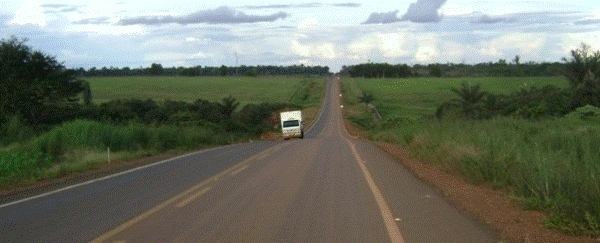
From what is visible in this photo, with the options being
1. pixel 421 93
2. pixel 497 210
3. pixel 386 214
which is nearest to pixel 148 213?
pixel 386 214

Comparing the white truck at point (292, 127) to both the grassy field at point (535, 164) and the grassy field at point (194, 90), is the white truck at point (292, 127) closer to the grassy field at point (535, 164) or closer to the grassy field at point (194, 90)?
the grassy field at point (535, 164)

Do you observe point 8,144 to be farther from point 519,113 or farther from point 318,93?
point 318,93

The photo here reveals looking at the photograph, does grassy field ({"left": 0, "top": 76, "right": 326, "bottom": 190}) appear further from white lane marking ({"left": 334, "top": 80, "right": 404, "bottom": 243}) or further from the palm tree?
the palm tree

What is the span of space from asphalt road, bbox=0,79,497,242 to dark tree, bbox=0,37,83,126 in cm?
4005

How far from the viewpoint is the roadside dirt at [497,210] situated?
1033cm

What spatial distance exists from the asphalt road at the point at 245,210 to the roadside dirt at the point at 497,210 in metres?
0.32

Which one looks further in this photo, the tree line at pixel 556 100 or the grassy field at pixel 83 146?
the tree line at pixel 556 100

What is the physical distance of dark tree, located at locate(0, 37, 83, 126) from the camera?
190ft

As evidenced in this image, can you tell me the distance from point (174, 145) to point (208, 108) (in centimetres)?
3961

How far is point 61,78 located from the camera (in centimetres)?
6600

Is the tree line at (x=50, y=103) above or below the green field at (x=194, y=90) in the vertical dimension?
above

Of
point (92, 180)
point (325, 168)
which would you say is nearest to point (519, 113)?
point (325, 168)

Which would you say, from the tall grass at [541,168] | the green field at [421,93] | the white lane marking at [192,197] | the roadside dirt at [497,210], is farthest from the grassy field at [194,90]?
the white lane marking at [192,197]

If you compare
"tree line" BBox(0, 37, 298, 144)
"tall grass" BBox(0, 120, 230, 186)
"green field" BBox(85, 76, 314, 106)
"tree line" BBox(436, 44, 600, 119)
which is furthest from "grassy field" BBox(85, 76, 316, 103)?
"tall grass" BBox(0, 120, 230, 186)
